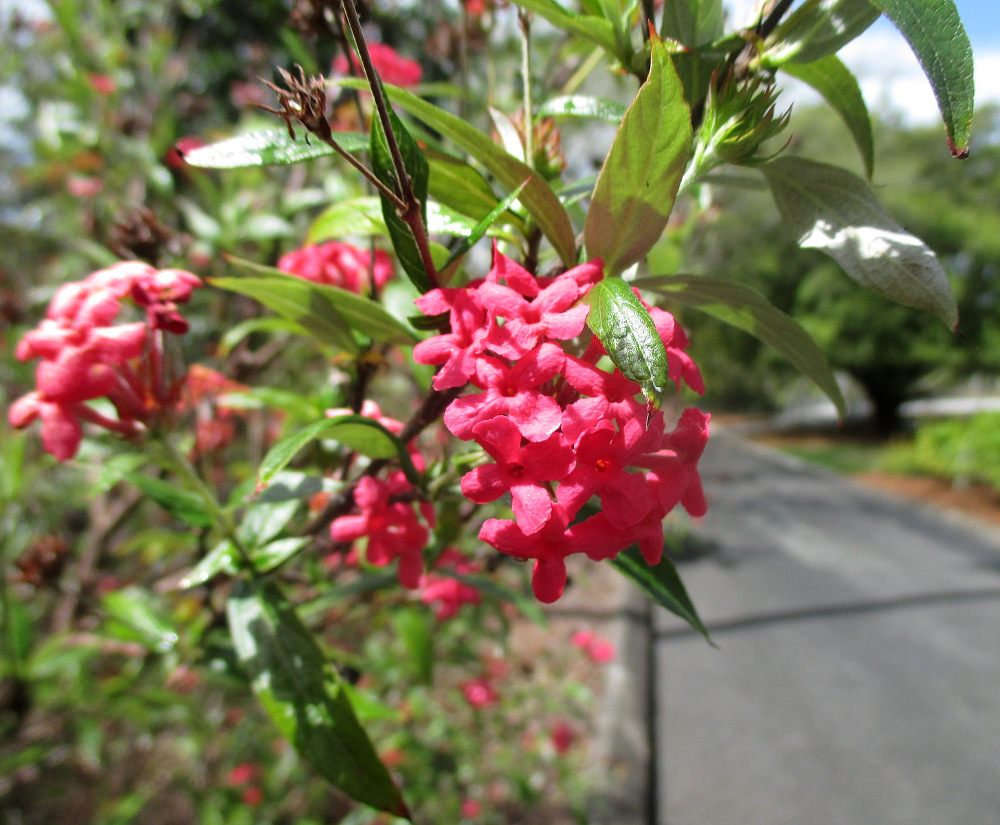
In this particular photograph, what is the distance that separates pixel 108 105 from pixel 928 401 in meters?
27.1

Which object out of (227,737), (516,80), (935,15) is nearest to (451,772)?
(227,737)

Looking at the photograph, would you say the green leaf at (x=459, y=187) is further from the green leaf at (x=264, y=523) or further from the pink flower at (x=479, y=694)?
the pink flower at (x=479, y=694)

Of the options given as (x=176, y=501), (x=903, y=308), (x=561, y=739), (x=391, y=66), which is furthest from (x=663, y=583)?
(x=903, y=308)

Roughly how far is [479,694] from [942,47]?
9.21 feet

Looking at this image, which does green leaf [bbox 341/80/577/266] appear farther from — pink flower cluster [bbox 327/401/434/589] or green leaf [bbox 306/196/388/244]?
pink flower cluster [bbox 327/401/434/589]

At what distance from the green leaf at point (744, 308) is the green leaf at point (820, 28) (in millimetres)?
219

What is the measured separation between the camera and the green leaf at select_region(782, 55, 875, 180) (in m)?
0.67

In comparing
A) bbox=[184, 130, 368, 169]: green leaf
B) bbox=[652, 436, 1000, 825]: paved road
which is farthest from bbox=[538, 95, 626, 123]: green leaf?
bbox=[652, 436, 1000, 825]: paved road

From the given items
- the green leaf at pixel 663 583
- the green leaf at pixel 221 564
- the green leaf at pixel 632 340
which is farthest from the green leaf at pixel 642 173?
the green leaf at pixel 221 564

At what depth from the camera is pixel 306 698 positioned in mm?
684

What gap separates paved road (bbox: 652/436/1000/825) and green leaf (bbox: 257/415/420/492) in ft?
5.95

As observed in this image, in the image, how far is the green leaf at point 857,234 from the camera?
1.83 ft

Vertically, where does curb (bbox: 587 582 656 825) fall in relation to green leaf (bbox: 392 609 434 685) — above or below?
below

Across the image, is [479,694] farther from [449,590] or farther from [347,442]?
[347,442]
